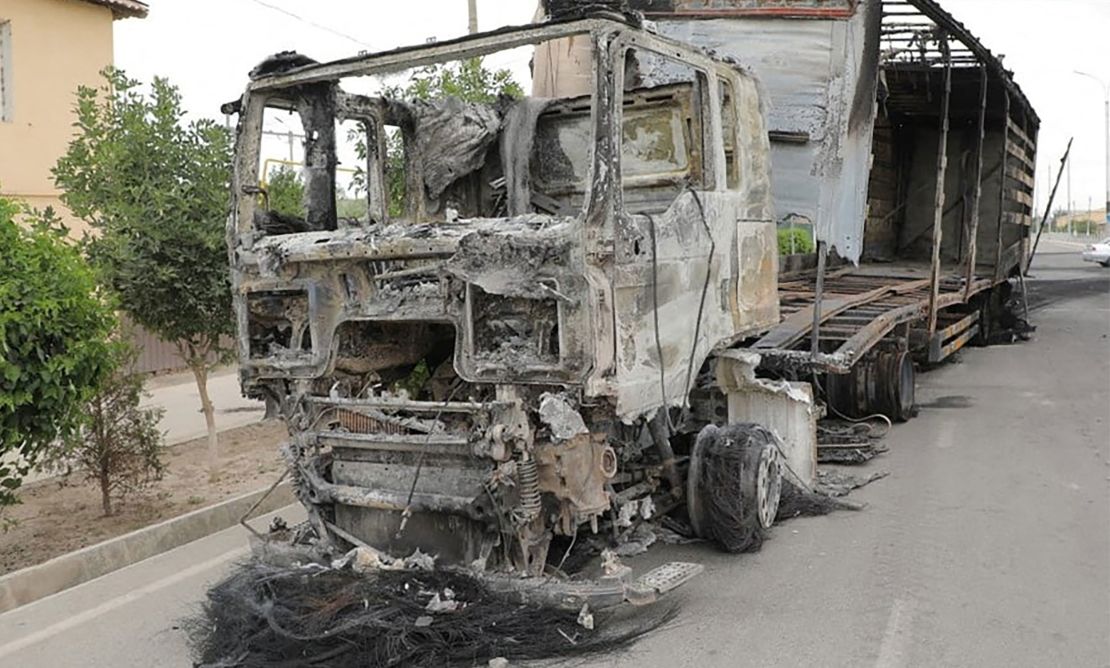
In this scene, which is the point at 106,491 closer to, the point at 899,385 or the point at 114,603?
the point at 114,603

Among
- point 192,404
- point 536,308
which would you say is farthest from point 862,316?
point 192,404

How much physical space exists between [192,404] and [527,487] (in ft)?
30.2

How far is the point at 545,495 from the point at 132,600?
256 cm

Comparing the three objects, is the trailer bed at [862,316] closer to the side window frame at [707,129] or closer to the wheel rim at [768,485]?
the wheel rim at [768,485]

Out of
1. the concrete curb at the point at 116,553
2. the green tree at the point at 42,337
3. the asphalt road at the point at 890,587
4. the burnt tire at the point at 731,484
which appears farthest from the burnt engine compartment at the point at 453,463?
the concrete curb at the point at 116,553

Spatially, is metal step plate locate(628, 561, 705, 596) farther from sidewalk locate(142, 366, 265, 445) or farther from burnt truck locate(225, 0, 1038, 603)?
sidewalk locate(142, 366, 265, 445)

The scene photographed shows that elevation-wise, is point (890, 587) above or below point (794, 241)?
below

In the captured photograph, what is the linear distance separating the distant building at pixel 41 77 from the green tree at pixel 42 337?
8526mm

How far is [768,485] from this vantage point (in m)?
6.12

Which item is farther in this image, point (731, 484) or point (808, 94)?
point (808, 94)

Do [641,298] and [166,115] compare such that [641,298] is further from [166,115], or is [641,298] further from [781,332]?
[166,115]

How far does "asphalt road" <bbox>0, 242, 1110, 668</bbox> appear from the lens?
4.66 m

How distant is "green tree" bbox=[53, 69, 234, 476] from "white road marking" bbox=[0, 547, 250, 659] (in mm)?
2023

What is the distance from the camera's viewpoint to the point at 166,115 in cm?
744
